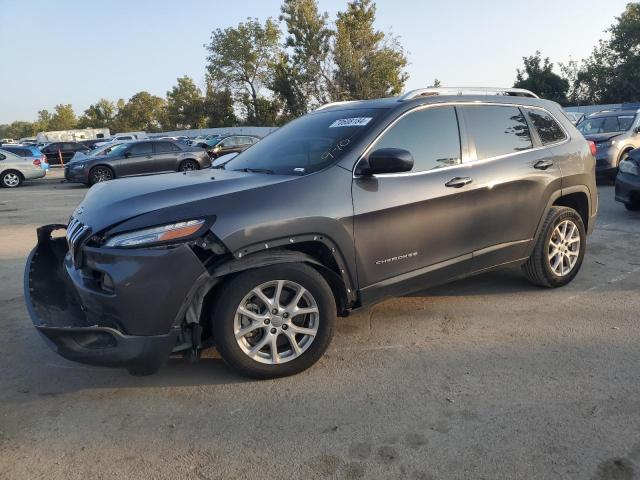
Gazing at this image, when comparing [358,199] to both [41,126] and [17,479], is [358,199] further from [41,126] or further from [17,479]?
[41,126]

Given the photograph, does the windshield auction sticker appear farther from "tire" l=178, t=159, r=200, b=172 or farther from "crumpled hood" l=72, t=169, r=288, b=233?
"tire" l=178, t=159, r=200, b=172

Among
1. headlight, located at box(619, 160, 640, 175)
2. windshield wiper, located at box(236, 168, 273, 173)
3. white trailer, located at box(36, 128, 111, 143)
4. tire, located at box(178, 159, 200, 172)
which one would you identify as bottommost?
headlight, located at box(619, 160, 640, 175)

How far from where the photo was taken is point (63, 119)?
341 feet

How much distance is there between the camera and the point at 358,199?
3525 mm

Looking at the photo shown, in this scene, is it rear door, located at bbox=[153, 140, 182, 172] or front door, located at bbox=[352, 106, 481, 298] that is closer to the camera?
front door, located at bbox=[352, 106, 481, 298]

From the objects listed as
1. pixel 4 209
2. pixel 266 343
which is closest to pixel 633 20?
pixel 4 209

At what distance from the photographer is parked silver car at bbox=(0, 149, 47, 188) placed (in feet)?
64.6

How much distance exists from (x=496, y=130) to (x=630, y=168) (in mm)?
4773

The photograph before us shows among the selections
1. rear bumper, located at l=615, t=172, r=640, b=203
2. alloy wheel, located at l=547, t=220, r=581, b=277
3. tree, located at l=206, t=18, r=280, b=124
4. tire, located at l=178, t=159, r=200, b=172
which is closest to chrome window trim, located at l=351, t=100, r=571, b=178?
alloy wheel, located at l=547, t=220, r=581, b=277

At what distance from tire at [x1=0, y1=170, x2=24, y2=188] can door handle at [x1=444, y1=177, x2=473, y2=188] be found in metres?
20.2

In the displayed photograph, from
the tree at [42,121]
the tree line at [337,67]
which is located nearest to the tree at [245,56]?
the tree line at [337,67]

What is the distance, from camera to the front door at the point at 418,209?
3.59m

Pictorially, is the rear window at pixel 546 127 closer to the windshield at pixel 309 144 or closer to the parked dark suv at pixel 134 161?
the windshield at pixel 309 144

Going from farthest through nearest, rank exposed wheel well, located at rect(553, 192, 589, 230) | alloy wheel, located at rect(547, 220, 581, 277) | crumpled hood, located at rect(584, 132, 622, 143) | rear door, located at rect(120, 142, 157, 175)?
rear door, located at rect(120, 142, 157, 175) < crumpled hood, located at rect(584, 132, 622, 143) < exposed wheel well, located at rect(553, 192, 589, 230) < alloy wheel, located at rect(547, 220, 581, 277)
